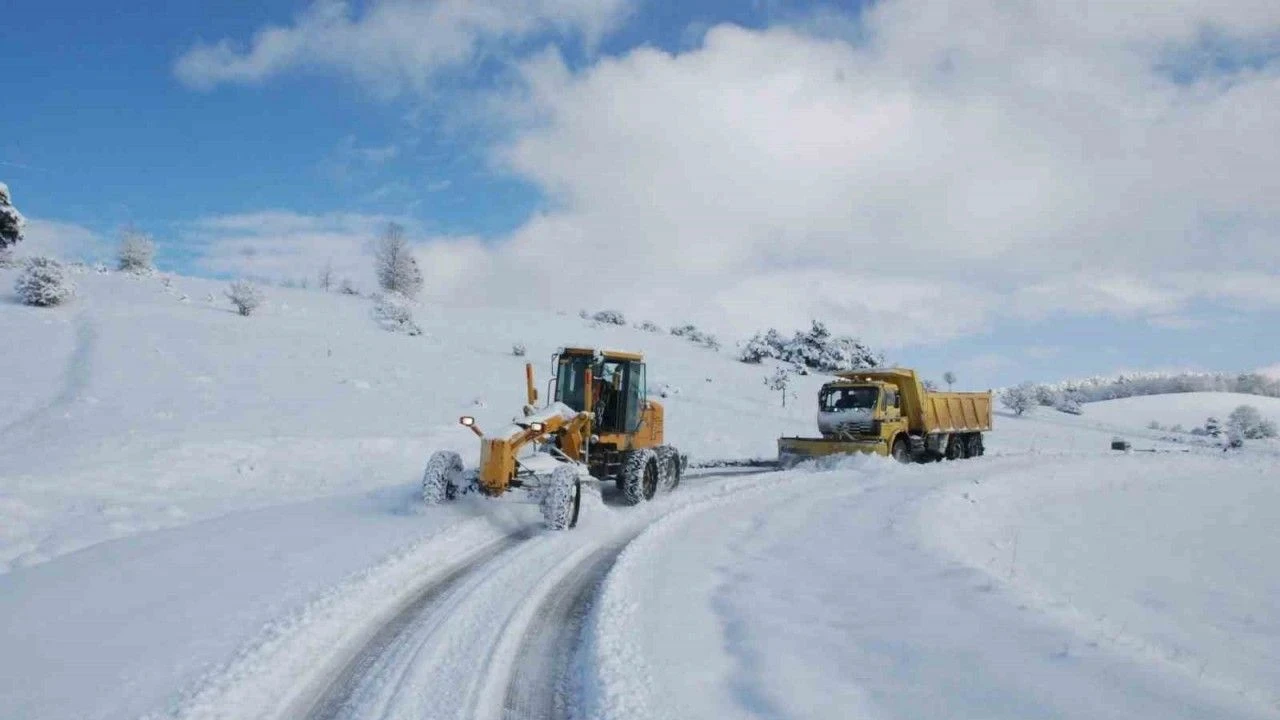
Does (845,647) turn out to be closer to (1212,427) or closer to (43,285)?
(43,285)

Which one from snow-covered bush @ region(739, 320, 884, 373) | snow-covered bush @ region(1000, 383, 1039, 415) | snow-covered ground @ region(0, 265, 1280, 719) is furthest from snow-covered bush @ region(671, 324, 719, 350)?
snow-covered ground @ region(0, 265, 1280, 719)

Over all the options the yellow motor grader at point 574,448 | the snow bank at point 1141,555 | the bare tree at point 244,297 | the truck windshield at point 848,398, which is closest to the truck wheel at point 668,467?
the yellow motor grader at point 574,448

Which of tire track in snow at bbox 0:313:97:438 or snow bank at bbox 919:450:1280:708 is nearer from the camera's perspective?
snow bank at bbox 919:450:1280:708

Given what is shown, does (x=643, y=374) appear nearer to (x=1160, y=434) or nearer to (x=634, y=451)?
(x=634, y=451)

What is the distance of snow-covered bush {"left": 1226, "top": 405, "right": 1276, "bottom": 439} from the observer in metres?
51.6

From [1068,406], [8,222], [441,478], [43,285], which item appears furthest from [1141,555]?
[1068,406]

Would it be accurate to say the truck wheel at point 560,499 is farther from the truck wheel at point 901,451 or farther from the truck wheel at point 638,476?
the truck wheel at point 901,451

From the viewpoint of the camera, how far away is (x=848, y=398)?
22.8m

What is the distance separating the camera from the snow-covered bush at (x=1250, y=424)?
5156 cm

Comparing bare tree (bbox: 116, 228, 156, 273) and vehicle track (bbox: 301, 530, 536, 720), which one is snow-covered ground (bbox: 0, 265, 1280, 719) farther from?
bare tree (bbox: 116, 228, 156, 273)

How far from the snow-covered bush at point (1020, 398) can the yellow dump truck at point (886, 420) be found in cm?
3277

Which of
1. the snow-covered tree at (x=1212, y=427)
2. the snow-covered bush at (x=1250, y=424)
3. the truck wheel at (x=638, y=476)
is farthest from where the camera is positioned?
the snow-covered tree at (x=1212, y=427)

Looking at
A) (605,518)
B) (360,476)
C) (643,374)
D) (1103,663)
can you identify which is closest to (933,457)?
(643,374)

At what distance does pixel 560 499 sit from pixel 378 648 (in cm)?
473
